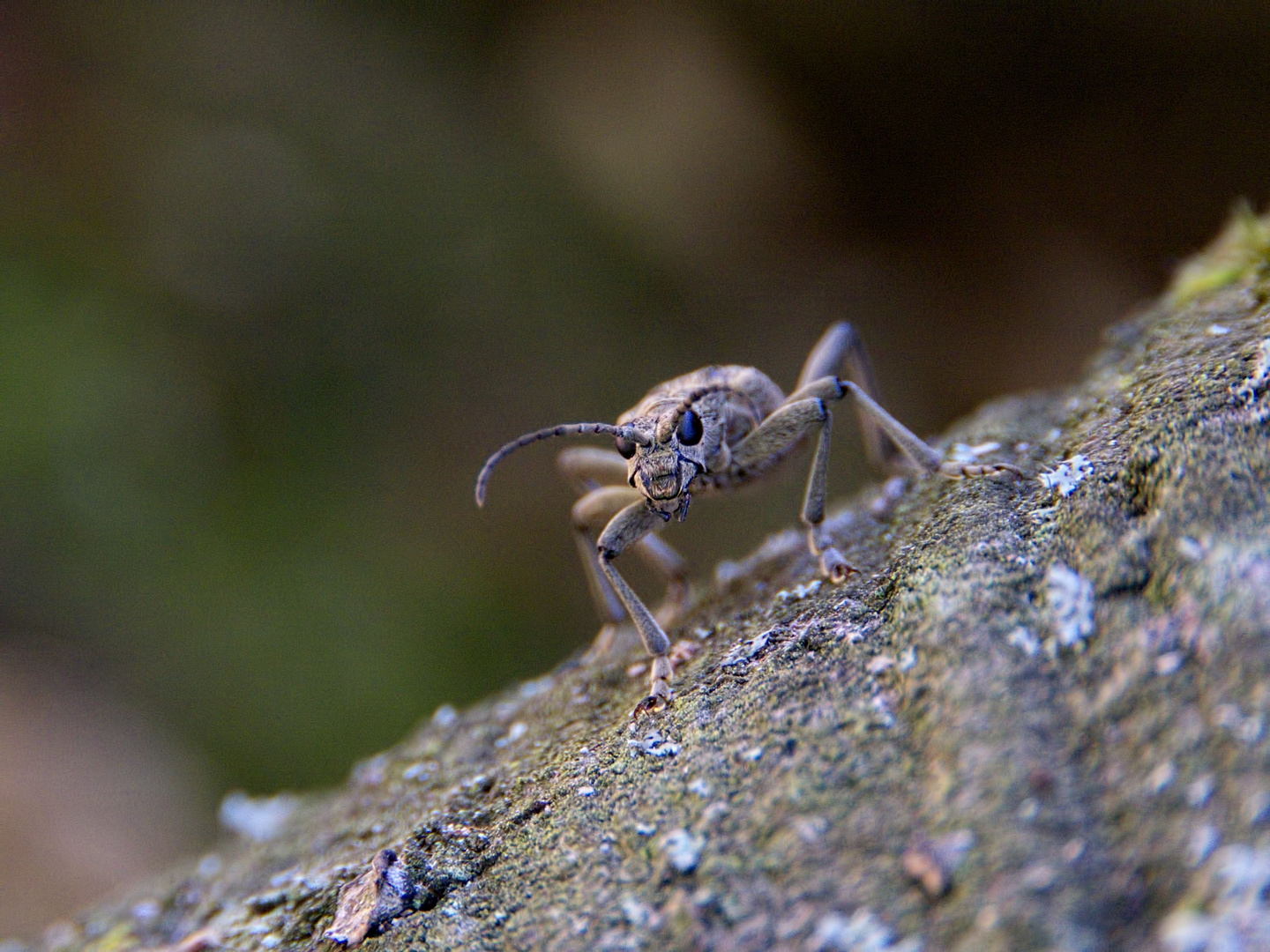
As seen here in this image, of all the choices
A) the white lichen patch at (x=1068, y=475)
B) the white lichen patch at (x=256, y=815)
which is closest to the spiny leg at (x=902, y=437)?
the white lichen patch at (x=1068, y=475)

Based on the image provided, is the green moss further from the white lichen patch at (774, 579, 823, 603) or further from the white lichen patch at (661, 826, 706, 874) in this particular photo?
the white lichen patch at (661, 826, 706, 874)

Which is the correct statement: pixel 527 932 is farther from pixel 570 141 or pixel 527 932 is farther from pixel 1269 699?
pixel 570 141

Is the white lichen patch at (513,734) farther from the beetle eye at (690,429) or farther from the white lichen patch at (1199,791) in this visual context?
the white lichen patch at (1199,791)

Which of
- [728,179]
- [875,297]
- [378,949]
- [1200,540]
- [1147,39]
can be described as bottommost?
[1200,540]

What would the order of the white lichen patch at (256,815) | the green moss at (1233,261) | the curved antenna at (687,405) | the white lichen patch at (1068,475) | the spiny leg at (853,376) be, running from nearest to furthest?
the white lichen patch at (1068,475), the curved antenna at (687,405), the green moss at (1233,261), the spiny leg at (853,376), the white lichen patch at (256,815)

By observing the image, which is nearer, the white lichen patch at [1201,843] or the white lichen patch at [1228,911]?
the white lichen patch at [1228,911]

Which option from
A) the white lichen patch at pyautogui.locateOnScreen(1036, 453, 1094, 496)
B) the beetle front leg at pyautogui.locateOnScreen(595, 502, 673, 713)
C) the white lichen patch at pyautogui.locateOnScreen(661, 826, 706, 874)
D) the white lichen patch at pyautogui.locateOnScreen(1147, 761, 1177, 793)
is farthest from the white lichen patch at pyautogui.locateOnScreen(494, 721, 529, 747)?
the white lichen patch at pyautogui.locateOnScreen(1147, 761, 1177, 793)

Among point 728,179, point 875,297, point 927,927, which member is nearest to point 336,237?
point 728,179
